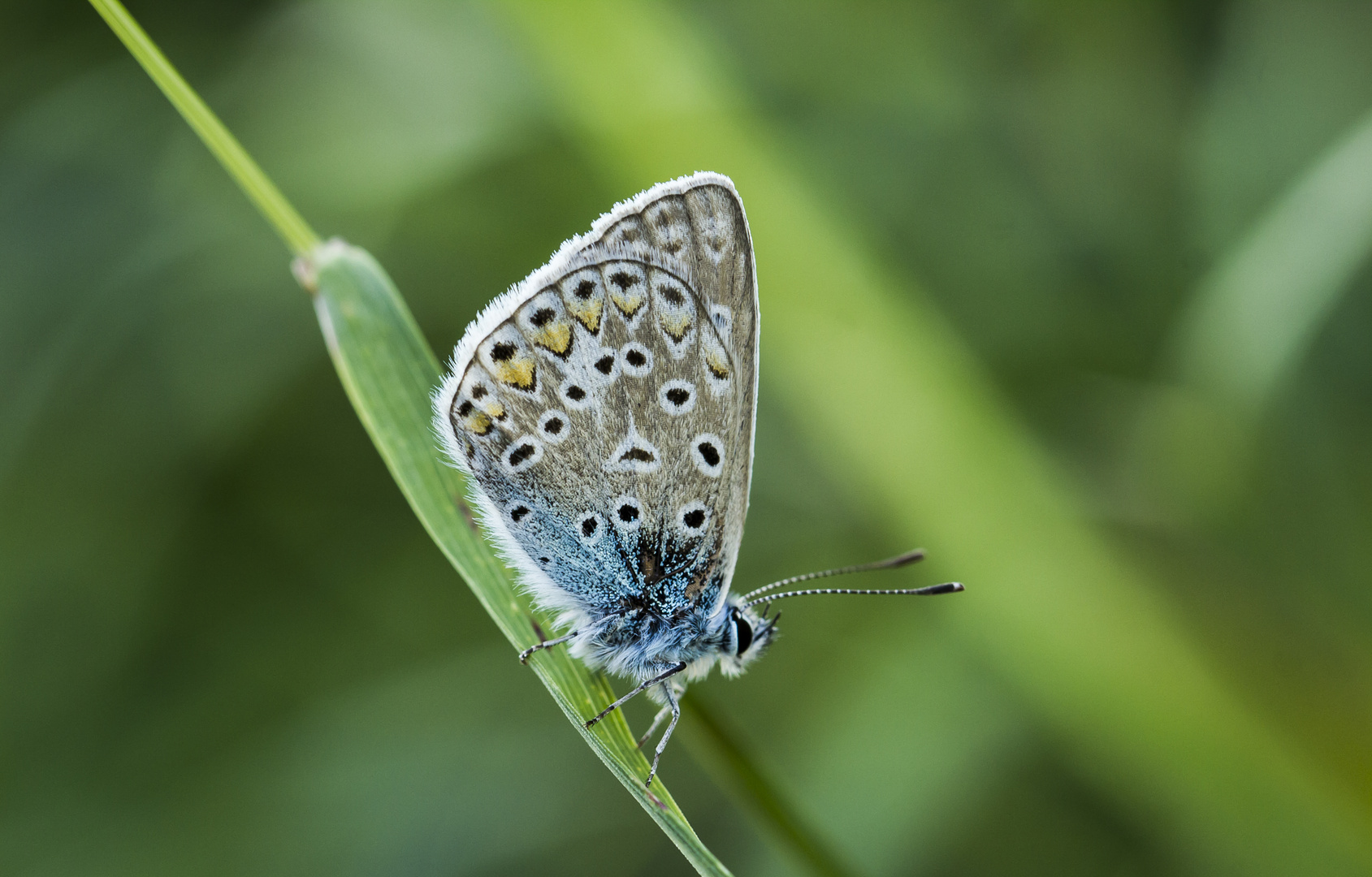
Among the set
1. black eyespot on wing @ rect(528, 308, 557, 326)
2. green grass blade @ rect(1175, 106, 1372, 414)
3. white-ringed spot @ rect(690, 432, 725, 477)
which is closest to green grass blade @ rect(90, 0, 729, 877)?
black eyespot on wing @ rect(528, 308, 557, 326)

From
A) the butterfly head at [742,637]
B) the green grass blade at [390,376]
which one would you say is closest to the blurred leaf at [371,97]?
the green grass blade at [390,376]

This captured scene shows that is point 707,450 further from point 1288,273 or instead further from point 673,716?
point 1288,273

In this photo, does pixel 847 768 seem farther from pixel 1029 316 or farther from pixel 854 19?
pixel 854 19

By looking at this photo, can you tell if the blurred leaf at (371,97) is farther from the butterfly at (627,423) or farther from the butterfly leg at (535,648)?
the butterfly leg at (535,648)

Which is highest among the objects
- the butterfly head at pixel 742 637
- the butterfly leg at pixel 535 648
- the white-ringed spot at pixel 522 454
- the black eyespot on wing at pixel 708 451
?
the white-ringed spot at pixel 522 454

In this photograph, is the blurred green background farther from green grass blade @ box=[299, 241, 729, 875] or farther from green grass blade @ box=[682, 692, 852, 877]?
green grass blade @ box=[299, 241, 729, 875]

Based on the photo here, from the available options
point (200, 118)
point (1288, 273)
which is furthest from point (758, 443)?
point (200, 118)
